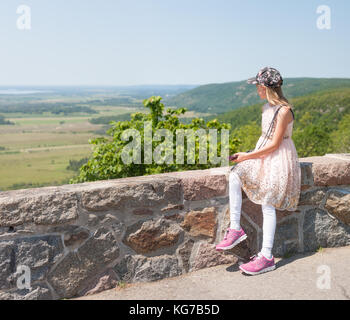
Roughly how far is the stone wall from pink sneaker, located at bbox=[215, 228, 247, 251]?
14 centimetres

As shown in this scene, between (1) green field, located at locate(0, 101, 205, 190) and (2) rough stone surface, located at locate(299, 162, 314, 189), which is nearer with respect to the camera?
(2) rough stone surface, located at locate(299, 162, 314, 189)

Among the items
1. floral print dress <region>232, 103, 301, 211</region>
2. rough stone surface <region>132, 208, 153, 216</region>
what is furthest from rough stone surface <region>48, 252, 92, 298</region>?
floral print dress <region>232, 103, 301, 211</region>

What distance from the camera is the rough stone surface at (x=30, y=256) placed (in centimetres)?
245

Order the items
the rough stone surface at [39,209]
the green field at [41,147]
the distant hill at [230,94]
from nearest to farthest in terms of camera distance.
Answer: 1. the rough stone surface at [39,209]
2. the green field at [41,147]
3. the distant hill at [230,94]

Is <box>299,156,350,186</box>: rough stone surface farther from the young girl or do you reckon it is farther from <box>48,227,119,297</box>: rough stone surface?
<box>48,227,119,297</box>: rough stone surface

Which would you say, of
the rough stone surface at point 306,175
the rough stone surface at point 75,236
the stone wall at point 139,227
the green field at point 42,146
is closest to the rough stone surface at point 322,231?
the stone wall at point 139,227

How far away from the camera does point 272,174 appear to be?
287cm

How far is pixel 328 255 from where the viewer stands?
321cm

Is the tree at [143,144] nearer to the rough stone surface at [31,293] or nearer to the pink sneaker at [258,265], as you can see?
the pink sneaker at [258,265]

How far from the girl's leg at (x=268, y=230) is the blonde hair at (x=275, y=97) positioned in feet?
2.55

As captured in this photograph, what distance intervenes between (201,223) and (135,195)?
58 centimetres

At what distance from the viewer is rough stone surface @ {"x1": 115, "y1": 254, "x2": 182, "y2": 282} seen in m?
2.81
